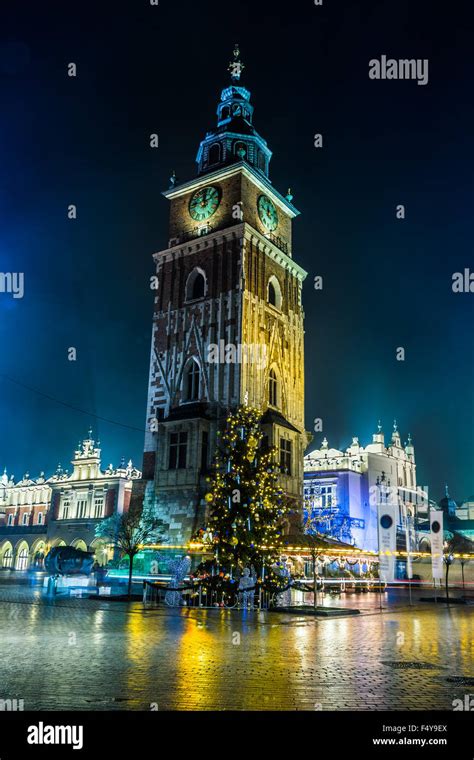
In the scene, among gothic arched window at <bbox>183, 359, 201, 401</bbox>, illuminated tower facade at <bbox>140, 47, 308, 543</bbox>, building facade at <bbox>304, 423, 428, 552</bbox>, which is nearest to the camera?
illuminated tower facade at <bbox>140, 47, 308, 543</bbox>

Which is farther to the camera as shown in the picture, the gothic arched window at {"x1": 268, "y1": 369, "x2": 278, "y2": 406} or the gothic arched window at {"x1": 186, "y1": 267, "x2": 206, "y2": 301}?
the gothic arched window at {"x1": 186, "y1": 267, "x2": 206, "y2": 301}

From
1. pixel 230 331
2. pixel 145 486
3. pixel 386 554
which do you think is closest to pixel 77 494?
pixel 145 486

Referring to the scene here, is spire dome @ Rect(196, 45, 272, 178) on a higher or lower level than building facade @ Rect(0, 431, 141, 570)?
higher

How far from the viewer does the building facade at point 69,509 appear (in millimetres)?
69938

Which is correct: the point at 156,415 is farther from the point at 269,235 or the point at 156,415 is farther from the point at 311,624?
the point at 311,624

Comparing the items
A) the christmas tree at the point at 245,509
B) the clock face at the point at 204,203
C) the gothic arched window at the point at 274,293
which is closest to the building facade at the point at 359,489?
the gothic arched window at the point at 274,293

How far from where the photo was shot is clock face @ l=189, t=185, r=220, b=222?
44.2 metres

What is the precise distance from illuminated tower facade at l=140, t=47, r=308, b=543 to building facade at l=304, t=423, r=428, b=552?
2555 centimetres

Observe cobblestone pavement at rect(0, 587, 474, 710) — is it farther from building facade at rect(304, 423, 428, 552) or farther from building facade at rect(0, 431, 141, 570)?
building facade at rect(0, 431, 141, 570)

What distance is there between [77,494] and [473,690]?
6949 centimetres

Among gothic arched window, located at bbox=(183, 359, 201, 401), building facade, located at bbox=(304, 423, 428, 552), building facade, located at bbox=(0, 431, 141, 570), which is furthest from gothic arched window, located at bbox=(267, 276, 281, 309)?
building facade, located at bbox=(0, 431, 141, 570)

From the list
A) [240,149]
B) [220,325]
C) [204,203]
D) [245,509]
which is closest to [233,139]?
[240,149]

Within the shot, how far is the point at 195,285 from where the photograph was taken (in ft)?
144

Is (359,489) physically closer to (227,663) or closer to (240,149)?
(240,149)
